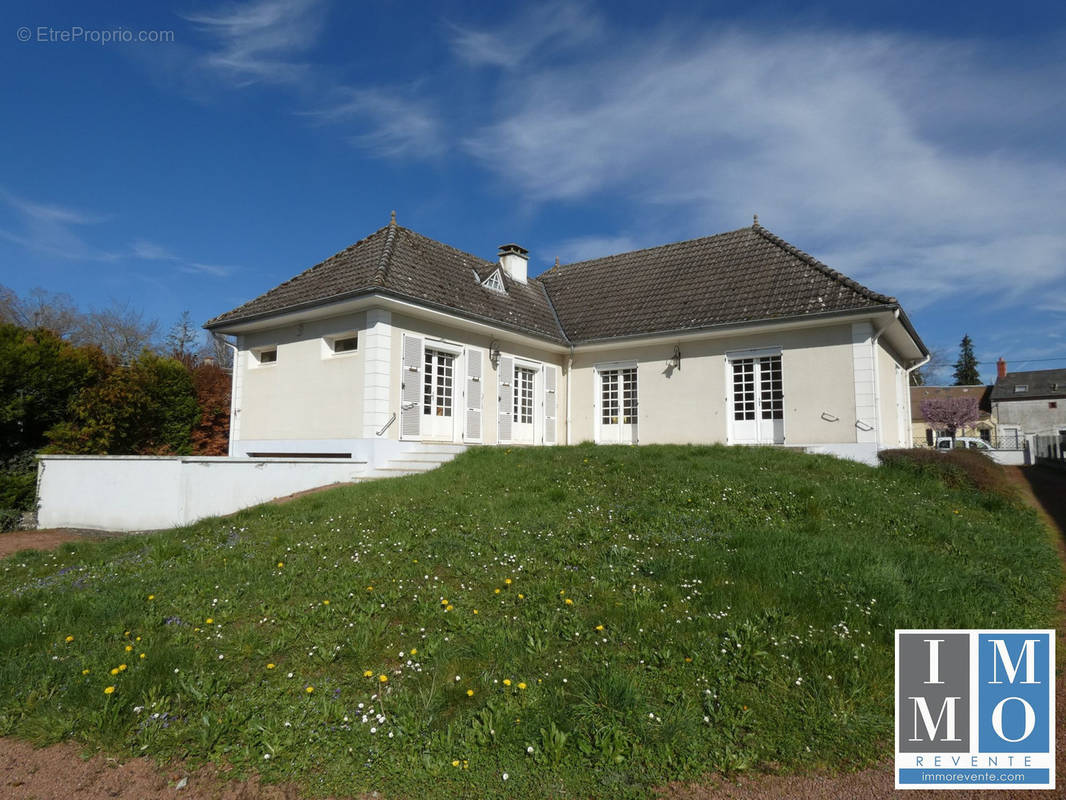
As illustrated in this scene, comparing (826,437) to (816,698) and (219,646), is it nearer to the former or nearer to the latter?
(816,698)

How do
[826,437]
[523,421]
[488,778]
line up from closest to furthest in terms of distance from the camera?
1. [488,778]
2. [826,437]
3. [523,421]

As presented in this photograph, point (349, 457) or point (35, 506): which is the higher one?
point (349, 457)

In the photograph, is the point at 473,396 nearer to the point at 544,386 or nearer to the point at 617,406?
the point at 544,386

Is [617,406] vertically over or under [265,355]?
under

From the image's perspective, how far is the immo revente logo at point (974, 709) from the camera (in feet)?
11.6

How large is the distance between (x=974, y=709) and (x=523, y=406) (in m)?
13.0

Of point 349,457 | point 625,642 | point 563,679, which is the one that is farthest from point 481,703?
point 349,457

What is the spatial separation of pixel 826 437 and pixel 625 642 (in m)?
10.7

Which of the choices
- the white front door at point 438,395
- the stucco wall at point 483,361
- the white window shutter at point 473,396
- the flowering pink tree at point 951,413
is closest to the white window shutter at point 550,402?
the stucco wall at point 483,361

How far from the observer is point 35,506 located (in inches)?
536

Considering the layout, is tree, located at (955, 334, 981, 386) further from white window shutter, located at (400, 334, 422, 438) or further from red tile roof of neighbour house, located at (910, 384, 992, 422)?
white window shutter, located at (400, 334, 422, 438)

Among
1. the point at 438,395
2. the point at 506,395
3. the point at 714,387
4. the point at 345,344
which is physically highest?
the point at 345,344

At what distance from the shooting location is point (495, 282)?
1728cm

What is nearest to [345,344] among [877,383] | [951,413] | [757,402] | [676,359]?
[676,359]
